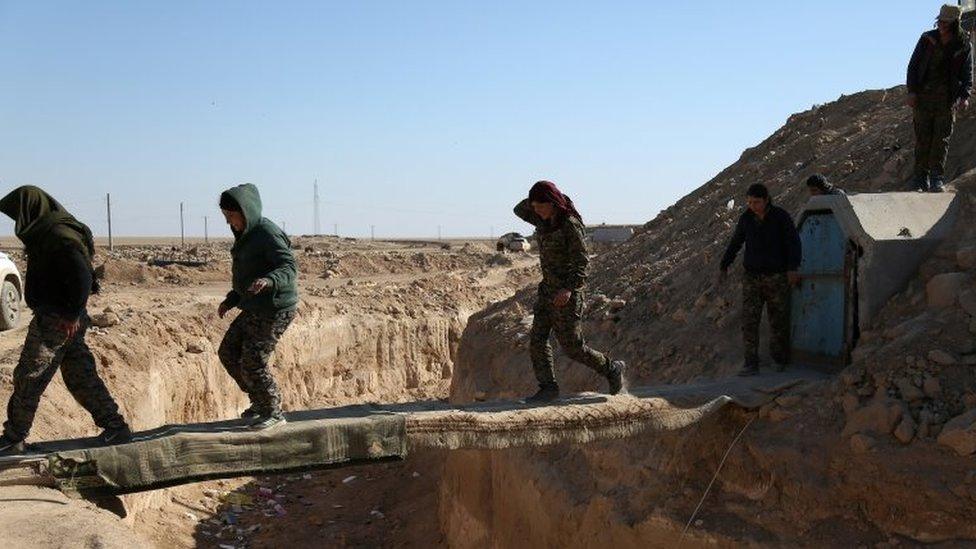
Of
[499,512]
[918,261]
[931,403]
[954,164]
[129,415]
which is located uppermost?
[954,164]

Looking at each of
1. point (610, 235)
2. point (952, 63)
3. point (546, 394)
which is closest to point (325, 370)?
point (546, 394)

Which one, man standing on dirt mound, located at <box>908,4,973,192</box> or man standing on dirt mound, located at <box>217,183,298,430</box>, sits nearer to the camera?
man standing on dirt mound, located at <box>217,183,298,430</box>

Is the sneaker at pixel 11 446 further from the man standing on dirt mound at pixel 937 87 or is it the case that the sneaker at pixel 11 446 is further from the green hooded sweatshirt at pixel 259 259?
the man standing on dirt mound at pixel 937 87

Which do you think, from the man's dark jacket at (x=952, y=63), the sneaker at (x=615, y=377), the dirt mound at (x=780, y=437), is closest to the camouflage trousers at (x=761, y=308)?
the dirt mound at (x=780, y=437)

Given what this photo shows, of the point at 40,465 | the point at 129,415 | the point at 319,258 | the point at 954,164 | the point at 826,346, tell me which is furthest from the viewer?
the point at 319,258

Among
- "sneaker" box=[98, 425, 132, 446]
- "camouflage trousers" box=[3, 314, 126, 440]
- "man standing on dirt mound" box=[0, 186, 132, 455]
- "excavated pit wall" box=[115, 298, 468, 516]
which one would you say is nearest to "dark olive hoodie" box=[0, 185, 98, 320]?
"man standing on dirt mound" box=[0, 186, 132, 455]

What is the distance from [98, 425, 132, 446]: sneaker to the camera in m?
6.24

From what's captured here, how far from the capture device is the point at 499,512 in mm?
9695

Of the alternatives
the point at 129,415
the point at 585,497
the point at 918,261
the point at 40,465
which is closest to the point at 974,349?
the point at 918,261

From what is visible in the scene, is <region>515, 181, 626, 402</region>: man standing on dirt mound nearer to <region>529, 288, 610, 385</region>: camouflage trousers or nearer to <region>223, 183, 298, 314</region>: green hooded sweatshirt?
<region>529, 288, 610, 385</region>: camouflage trousers

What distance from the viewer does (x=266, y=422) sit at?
6.49 m

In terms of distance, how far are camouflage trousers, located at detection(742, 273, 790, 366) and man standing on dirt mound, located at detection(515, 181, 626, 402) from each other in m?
1.30

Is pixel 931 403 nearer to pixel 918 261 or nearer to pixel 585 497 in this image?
pixel 918 261

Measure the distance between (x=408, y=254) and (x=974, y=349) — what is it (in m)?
29.4
